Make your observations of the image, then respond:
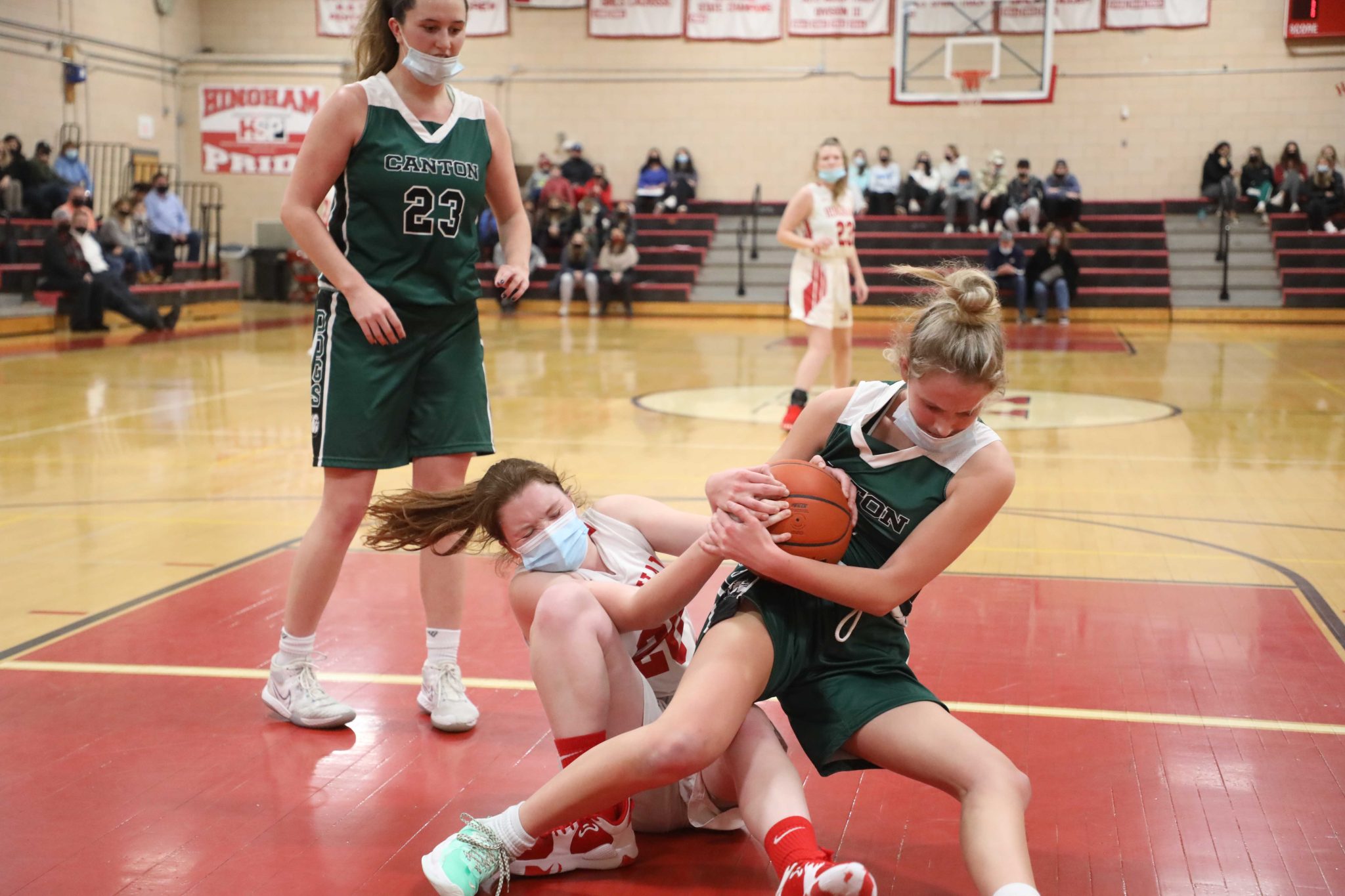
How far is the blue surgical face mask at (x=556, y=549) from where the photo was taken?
8.25 feet

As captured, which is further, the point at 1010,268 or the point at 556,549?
the point at 1010,268

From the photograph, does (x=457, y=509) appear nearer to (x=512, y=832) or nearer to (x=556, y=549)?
(x=556, y=549)

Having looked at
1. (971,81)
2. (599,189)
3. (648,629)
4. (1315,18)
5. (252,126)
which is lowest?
(648,629)

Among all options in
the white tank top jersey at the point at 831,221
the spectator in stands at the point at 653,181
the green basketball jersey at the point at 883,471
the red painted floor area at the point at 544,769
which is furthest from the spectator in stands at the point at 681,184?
the green basketball jersey at the point at 883,471

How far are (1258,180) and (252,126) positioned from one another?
1597 centimetres

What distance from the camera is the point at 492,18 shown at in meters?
21.4

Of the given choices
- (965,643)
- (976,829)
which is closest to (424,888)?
(976,829)

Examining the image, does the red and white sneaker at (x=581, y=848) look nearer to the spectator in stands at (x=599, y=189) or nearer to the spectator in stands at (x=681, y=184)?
the spectator in stands at (x=599, y=189)

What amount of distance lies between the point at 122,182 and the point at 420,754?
63.9ft

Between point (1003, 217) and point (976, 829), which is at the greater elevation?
point (1003, 217)

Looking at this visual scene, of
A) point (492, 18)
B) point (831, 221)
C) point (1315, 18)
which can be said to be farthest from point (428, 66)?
point (492, 18)

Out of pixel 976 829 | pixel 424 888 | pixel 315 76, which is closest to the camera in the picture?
pixel 976 829

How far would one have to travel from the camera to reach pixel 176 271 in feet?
57.5

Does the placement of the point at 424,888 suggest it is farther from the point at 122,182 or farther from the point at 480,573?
the point at 122,182
